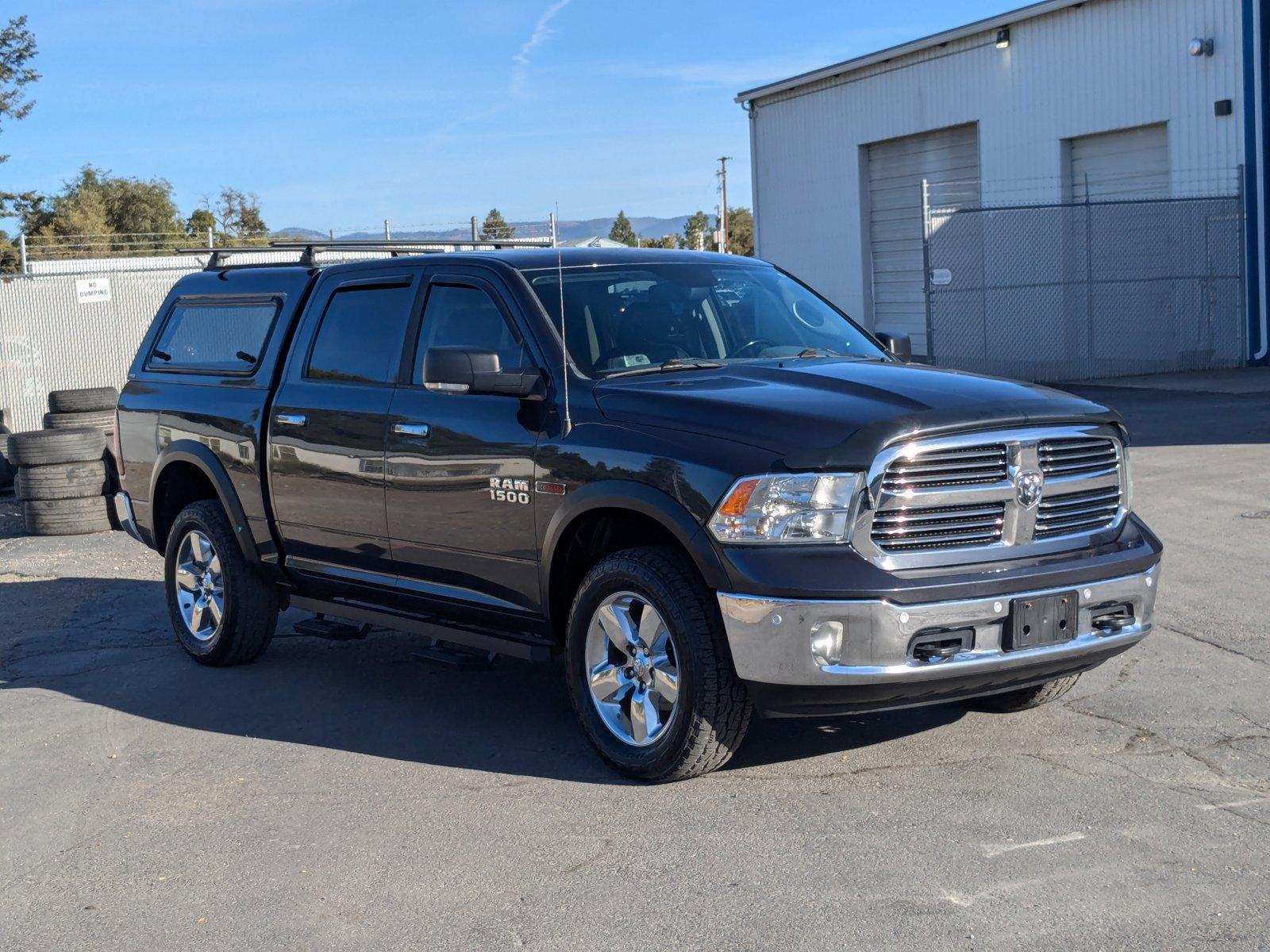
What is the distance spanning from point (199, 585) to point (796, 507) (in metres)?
4.12

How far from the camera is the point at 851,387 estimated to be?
5289 mm

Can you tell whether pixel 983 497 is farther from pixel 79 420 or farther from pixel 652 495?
pixel 79 420

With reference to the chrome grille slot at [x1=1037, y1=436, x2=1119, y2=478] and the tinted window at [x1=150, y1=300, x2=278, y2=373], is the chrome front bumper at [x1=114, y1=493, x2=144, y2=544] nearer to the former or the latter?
the tinted window at [x1=150, y1=300, x2=278, y2=373]

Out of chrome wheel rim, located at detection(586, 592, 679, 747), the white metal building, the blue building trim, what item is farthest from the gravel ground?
the blue building trim

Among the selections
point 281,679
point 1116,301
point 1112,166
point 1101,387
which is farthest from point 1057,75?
point 281,679

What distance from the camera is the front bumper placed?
15.5ft

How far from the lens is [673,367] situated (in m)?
5.90

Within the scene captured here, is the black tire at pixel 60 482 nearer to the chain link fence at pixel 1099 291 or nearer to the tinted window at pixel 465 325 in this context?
the tinted window at pixel 465 325

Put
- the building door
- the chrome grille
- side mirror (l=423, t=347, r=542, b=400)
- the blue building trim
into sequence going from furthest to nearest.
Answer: the building door
the blue building trim
side mirror (l=423, t=347, r=542, b=400)
the chrome grille

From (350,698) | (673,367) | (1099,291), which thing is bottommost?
(350,698)

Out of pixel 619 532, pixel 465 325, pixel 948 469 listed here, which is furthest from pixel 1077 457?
pixel 465 325

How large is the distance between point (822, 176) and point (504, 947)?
2910cm

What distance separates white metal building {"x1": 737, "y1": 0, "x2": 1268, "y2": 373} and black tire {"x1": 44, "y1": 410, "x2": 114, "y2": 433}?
10.6 m

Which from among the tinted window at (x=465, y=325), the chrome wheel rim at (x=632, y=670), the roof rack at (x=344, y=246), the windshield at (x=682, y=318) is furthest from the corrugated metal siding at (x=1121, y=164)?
the chrome wheel rim at (x=632, y=670)
